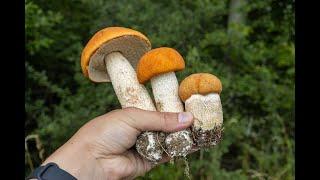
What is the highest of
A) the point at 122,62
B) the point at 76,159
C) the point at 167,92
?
the point at 122,62

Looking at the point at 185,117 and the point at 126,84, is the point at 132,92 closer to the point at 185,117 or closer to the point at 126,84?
the point at 126,84

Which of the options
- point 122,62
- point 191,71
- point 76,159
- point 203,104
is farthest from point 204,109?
point 191,71

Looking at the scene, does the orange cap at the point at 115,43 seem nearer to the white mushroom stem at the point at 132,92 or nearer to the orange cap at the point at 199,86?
the white mushroom stem at the point at 132,92

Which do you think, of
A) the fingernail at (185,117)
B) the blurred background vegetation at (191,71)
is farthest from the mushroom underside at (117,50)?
the blurred background vegetation at (191,71)

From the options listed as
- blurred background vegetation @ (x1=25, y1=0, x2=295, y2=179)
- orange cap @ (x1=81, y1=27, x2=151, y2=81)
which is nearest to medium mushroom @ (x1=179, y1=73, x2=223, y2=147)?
orange cap @ (x1=81, y1=27, x2=151, y2=81)

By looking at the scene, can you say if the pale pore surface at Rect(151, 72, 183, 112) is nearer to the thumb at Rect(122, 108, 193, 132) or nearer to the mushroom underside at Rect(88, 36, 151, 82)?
the thumb at Rect(122, 108, 193, 132)

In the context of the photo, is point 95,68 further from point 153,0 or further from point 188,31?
point 153,0
